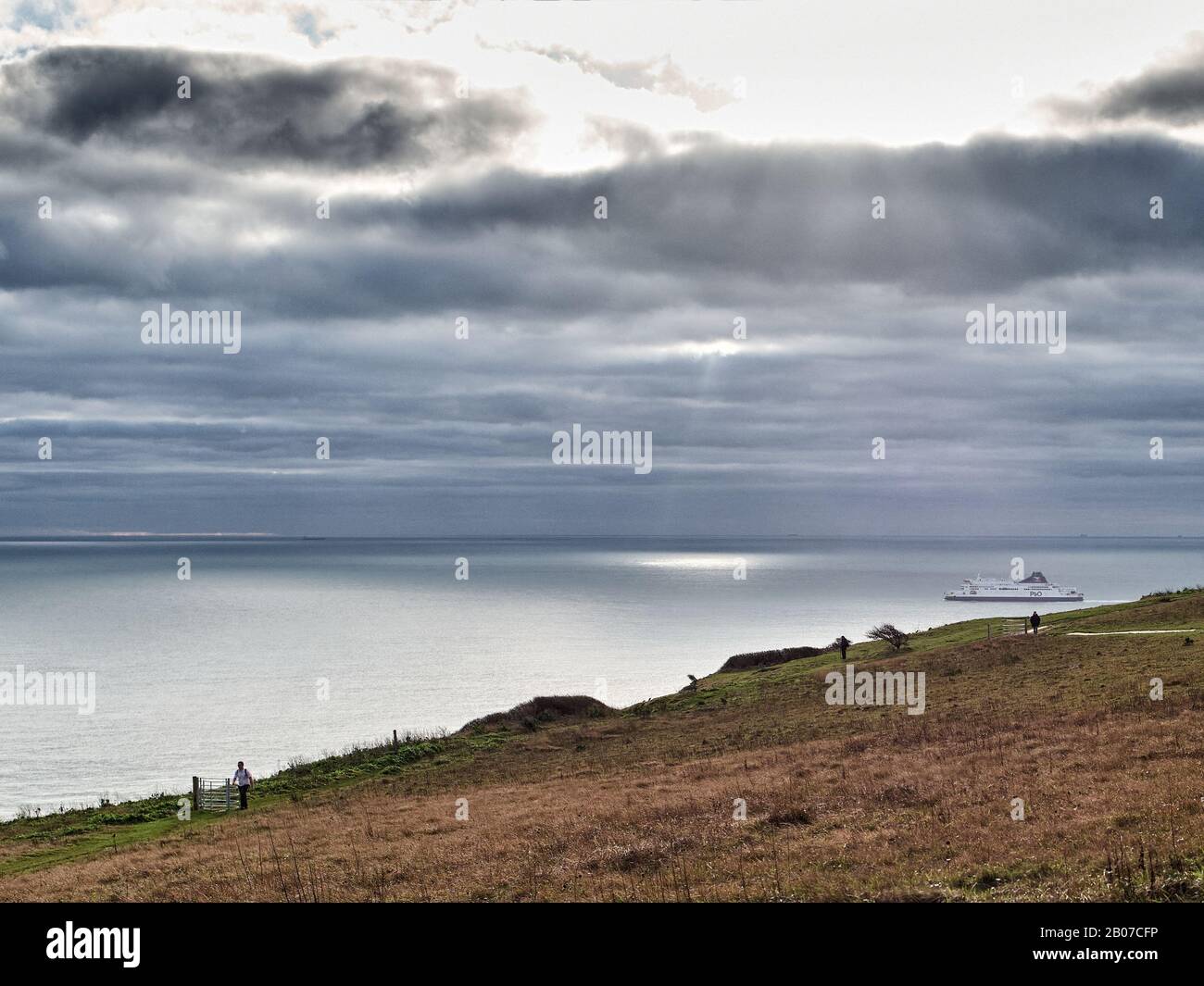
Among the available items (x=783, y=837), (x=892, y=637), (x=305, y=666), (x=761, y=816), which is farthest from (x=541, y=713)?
(x=305, y=666)

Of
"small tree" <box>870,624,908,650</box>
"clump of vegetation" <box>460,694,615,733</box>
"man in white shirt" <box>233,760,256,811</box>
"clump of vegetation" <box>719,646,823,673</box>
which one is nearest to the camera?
"man in white shirt" <box>233,760,256,811</box>

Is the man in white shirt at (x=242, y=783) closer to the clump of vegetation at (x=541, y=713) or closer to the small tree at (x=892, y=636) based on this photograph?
the clump of vegetation at (x=541, y=713)

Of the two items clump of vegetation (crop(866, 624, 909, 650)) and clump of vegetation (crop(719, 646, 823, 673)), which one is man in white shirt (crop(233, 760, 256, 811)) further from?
clump of vegetation (crop(719, 646, 823, 673))

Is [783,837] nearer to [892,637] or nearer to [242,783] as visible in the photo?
[242,783]

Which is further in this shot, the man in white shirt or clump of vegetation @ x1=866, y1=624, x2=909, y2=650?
clump of vegetation @ x1=866, y1=624, x2=909, y2=650

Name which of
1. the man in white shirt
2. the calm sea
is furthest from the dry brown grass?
the calm sea

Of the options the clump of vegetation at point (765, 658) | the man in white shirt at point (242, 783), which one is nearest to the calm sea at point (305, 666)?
the clump of vegetation at point (765, 658)

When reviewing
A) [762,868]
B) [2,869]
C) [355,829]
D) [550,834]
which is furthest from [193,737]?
[762,868]

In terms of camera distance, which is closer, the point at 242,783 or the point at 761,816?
the point at 761,816

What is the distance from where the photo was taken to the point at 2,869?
32125mm
